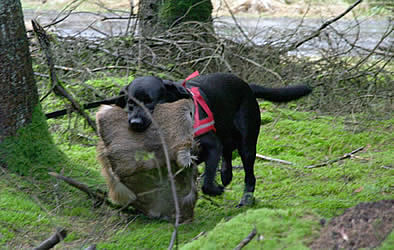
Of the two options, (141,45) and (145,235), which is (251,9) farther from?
(145,235)

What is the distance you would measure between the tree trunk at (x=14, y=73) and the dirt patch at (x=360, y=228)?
2.93 metres

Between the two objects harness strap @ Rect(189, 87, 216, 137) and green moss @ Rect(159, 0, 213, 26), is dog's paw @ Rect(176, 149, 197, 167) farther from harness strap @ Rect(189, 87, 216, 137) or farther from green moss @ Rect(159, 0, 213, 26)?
green moss @ Rect(159, 0, 213, 26)

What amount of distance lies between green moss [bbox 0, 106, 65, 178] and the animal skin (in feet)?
2.64

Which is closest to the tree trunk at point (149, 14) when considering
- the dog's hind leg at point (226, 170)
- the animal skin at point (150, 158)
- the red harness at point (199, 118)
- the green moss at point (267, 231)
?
the dog's hind leg at point (226, 170)

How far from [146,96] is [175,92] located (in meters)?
0.32

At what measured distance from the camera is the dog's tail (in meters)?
5.42

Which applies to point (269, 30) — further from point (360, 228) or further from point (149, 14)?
point (360, 228)

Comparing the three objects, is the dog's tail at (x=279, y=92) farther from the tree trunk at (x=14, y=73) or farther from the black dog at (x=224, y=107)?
the tree trunk at (x=14, y=73)

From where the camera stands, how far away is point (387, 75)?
7680 millimetres

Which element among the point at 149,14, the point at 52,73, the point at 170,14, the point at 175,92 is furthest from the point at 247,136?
the point at 149,14

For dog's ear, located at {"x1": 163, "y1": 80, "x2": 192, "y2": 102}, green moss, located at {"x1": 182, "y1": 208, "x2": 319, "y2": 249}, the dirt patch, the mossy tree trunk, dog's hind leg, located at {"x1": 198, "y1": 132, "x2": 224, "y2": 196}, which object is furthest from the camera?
the mossy tree trunk

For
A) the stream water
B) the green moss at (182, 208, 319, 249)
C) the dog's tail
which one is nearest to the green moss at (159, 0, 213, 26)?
the stream water

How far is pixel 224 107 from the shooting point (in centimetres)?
486

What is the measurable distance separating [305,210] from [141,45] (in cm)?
500
